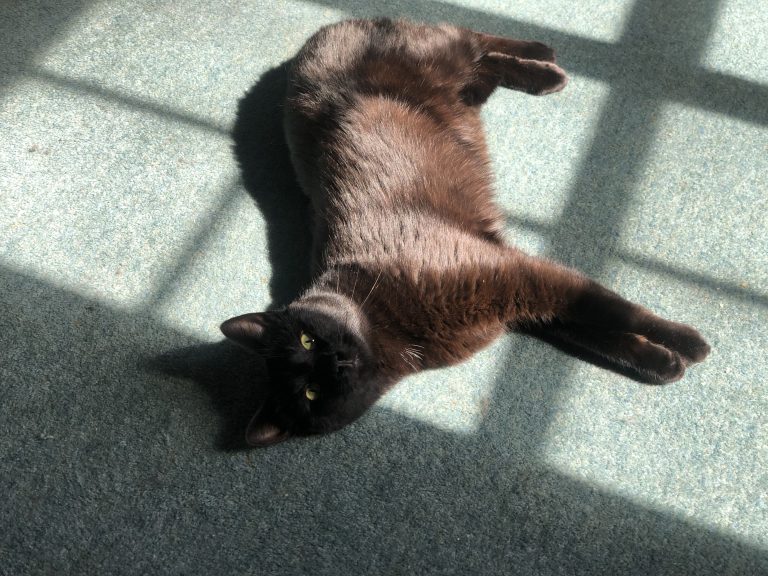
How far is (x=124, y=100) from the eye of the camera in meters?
1.86

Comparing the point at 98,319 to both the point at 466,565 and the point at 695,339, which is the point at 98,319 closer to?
the point at 466,565

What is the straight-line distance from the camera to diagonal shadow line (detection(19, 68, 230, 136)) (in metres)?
1.82

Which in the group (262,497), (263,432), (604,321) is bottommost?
(262,497)

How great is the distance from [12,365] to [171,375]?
329 mm

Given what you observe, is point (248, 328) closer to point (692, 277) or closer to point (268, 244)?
point (268, 244)

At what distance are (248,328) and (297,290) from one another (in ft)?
0.95

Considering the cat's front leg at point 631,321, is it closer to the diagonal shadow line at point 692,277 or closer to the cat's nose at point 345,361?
the diagonal shadow line at point 692,277

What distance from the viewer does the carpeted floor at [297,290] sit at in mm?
1291

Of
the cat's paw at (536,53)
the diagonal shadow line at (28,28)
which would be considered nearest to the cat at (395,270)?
the cat's paw at (536,53)

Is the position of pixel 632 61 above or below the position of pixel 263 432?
above

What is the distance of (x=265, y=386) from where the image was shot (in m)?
1.46

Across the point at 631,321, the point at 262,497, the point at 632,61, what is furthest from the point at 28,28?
the point at 631,321

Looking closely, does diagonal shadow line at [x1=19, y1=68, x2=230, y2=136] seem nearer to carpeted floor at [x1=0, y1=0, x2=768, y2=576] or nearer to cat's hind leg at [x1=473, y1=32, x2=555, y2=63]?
carpeted floor at [x1=0, y1=0, x2=768, y2=576]

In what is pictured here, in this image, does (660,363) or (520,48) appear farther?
(520,48)
